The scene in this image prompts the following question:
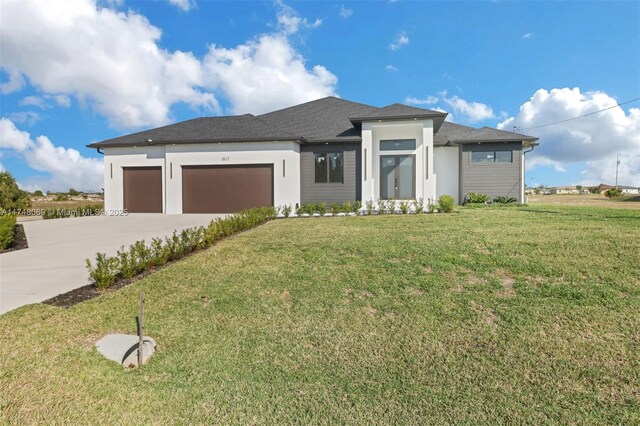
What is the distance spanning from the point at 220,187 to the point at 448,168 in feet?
38.2

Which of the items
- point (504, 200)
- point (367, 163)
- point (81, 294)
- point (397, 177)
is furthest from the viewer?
point (504, 200)

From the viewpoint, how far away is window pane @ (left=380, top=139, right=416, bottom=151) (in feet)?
49.4

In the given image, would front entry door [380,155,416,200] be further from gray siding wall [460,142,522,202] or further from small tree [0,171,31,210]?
small tree [0,171,31,210]

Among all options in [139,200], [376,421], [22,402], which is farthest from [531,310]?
[139,200]

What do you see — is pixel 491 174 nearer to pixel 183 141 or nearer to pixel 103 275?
pixel 183 141

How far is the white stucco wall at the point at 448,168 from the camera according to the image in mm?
16719

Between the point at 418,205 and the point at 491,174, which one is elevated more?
the point at 491,174

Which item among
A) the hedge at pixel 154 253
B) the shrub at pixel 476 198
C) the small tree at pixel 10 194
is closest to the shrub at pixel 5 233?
the hedge at pixel 154 253

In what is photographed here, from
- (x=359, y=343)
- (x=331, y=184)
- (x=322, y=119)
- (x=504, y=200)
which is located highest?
(x=322, y=119)

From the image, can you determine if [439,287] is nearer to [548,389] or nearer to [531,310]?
[531,310]

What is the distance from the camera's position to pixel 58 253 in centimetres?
768

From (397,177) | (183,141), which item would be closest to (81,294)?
(183,141)

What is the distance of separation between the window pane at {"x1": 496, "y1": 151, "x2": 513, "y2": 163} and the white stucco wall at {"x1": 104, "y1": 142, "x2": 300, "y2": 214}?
1008 centimetres

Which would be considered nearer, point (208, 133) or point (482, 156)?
point (208, 133)
